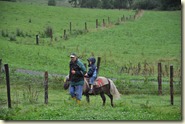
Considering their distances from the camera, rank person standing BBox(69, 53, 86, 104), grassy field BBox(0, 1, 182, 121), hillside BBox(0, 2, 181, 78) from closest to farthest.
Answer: grassy field BBox(0, 1, 182, 121)
person standing BBox(69, 53, 86, 104)
hillside BBox(0, 2, 181, 78)

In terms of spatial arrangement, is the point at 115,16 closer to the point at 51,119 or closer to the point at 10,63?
the point at 10,63

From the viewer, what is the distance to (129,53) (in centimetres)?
3128

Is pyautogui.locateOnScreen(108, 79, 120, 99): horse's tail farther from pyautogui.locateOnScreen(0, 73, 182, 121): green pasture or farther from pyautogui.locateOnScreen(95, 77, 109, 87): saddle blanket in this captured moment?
pyautogui.locateOnScreen(0, 73, 182, 121): green pasture

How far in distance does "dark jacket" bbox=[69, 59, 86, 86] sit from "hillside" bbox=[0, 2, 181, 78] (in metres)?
4.12

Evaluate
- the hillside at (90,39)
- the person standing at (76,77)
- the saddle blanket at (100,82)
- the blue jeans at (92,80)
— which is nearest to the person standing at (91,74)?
the blue jeans at (92,80)

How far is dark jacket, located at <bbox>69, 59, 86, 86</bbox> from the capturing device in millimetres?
14062

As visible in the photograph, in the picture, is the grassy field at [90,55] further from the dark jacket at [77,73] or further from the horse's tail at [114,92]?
the dark jacket at [77,73]

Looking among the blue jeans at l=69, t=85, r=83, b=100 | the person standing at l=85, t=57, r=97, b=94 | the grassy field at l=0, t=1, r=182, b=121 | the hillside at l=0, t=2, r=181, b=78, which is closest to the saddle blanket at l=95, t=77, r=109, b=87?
the person standing at l=85, t=57, r=97, b=94

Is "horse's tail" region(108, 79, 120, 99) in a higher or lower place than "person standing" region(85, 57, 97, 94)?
lower

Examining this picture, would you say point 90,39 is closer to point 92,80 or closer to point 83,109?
point 92,80

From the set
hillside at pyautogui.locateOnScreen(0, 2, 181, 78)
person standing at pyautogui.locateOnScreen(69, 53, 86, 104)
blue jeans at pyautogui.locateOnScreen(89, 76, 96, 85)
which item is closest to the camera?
person standing at pyautogui.locateOnScreen(69, 53, 86, 104)

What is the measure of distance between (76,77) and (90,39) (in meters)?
21.4

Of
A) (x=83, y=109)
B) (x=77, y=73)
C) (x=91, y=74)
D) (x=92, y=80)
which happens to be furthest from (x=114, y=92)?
(x=83, y=109)

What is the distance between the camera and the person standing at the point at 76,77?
14062mm
